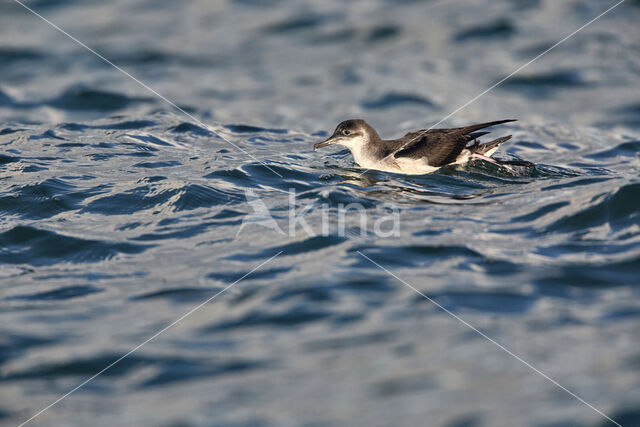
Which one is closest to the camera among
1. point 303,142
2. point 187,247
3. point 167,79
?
point 187,247

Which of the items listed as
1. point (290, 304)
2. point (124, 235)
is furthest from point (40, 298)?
point (290, 304)

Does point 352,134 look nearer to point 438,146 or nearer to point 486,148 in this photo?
point 438,146

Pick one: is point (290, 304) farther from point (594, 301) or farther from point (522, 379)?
point (594, 301)

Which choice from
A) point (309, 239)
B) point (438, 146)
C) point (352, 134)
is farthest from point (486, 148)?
point (309, 239)

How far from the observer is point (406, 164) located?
8.67 metres

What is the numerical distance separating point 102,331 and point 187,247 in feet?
5.04

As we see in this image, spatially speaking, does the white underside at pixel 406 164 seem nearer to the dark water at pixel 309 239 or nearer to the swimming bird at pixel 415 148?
the swimming bird at pixel 415 148

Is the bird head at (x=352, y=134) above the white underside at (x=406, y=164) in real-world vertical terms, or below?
above

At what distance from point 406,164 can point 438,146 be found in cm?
42

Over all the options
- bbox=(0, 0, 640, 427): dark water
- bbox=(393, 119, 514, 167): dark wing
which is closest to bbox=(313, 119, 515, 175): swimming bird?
bbox=(393, 119, 514, 167): dark wing

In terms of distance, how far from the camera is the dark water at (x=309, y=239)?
4363mm

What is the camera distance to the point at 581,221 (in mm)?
6797

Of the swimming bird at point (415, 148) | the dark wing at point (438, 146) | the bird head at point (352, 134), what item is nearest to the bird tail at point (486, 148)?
the swimming bird at point (415, 148)

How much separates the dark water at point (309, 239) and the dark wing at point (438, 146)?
24cm
